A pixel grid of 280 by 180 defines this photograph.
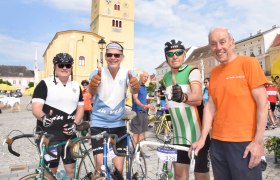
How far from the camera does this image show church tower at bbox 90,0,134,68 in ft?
186

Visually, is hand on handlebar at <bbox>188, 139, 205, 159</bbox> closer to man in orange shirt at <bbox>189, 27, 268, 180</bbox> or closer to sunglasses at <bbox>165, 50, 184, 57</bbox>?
man in orange shirt at <bbox>189, 27, 268, 180</bbox>

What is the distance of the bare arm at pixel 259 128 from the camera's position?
7.02 feet

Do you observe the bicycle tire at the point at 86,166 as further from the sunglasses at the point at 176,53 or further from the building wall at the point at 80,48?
the building wall at the point at 80,48

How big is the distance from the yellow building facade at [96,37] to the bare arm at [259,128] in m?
46.9

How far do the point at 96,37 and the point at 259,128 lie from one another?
51.1 m

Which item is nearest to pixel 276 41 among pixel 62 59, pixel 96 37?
pixel 96 37

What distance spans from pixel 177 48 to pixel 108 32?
185 ft

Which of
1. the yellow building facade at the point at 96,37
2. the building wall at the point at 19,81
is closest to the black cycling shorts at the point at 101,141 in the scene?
the yellow building facade at the point at 96,37

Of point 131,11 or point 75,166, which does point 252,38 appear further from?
point 75,166

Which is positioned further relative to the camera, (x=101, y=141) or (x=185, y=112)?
(x=101, y=141)

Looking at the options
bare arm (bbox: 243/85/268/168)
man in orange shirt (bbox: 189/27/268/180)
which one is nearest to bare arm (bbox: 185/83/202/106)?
man in orange shirt (bbox: 189/27/268/180)

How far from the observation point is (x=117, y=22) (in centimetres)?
5888

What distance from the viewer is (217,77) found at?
2.52m

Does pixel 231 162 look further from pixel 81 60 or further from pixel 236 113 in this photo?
pixel 81 60
